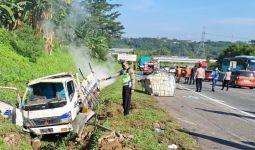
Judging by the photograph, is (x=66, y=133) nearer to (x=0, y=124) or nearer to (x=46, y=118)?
(x=46, y=118)

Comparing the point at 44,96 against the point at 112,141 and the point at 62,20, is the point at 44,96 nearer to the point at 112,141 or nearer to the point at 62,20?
the point at 112,141

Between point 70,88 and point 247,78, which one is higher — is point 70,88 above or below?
above

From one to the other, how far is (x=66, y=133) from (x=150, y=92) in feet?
38.0

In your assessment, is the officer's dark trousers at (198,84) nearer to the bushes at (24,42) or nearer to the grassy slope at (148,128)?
the bushes at (24,42)

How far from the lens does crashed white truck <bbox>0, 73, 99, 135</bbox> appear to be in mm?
13336

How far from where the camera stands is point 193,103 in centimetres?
2200

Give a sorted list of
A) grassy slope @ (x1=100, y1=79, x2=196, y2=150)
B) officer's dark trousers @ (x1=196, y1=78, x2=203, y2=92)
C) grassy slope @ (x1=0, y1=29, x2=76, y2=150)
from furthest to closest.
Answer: officer's dark trousers @ (x1=196, y1=78, x2=203, y2=92) < grassy slope @ (x1=0, y1=29, x2=76, y2=150) < grassy slope @ (x1=100, y1=79, x2=196, y2=150)

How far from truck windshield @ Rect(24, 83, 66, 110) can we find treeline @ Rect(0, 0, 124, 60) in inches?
673

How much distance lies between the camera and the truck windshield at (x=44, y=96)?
1346 cm

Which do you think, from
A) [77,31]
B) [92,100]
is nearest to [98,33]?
[77,31]

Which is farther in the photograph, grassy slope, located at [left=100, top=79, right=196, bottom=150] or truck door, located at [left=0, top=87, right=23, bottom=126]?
truck door, located at [left=0, top=87, right=23, bottom=126]

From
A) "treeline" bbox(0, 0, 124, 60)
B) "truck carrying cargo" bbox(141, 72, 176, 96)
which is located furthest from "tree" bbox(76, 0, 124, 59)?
"truck carrying cargo" bbox(141, 72, 176, 96)

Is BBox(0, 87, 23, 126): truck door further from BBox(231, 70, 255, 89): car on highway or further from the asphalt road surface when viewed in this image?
BBox(231, 70, 255, 89): car on highway

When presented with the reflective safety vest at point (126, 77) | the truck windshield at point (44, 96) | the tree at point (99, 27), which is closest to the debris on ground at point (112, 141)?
the truck windshield at point (44, 96)
